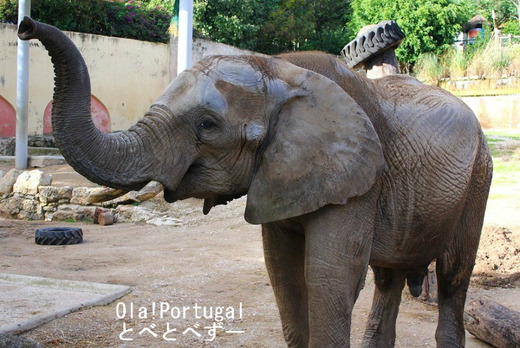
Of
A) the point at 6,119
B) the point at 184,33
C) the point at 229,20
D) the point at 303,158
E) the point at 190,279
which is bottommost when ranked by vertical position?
the point at 190,279

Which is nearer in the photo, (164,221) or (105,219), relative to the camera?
(164,221)

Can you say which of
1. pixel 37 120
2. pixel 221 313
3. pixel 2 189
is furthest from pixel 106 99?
pixel 221 313

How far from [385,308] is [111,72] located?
1830cm

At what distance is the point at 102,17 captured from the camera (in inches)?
945

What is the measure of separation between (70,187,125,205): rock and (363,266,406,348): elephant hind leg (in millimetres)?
8778

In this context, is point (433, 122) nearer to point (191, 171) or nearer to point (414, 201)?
point (414, 201)

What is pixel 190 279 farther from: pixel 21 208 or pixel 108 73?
pixel 108 73

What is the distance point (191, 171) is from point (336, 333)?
1.12m

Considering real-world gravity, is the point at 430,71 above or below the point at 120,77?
above

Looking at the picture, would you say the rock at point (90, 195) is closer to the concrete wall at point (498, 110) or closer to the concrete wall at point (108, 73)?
the concrete wall at point (108, 73)

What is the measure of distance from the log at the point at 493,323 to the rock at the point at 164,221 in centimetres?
737

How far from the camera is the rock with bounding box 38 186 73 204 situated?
42.9ft

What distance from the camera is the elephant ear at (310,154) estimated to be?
323 cm

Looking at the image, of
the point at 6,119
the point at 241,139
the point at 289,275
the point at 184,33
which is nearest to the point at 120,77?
the point at 6,119
